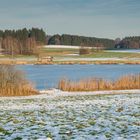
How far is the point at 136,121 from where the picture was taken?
13906mm

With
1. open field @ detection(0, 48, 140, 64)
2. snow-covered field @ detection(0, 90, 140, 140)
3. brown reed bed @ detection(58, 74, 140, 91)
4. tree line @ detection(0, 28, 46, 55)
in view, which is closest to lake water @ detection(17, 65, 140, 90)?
brown reed bed @ detection(58, 74, 140, 91)

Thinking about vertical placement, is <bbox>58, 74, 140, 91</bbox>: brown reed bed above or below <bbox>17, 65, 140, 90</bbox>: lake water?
above

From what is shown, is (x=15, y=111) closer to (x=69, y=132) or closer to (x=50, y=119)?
(x=50, y=119)

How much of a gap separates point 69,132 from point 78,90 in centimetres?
1790

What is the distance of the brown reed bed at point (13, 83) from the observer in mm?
26891

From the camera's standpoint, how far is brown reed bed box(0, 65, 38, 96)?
88.2 feet

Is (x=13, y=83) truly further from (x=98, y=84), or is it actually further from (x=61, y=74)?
(x=61, y=74)

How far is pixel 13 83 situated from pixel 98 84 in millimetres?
6685

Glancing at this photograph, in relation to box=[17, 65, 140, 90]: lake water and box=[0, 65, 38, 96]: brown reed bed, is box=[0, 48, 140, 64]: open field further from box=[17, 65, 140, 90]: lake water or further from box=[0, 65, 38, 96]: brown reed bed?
box=[0, 65, 38, 96]: brown reed bed

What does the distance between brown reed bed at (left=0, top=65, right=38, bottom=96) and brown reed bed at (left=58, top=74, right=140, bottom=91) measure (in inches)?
116

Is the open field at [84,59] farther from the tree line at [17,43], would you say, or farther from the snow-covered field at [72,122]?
the snow-covered field at [72,122]

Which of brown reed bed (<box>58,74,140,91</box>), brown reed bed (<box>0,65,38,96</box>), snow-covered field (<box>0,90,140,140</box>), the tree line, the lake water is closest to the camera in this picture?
snow-covered field (<box>0,90,140,140</box>)

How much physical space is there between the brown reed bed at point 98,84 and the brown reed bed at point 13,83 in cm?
295

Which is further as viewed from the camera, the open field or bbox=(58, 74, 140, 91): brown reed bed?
the open field
